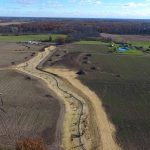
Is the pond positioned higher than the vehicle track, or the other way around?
the vehicle track

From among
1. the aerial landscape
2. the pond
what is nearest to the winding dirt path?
the aerial landscape

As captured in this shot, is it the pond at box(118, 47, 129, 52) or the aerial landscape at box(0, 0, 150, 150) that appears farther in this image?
the pond at box(118, 47, 129, 52)

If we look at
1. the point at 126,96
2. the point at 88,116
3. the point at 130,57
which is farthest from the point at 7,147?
the point at 130,57

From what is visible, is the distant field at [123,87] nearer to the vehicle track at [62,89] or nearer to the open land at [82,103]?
the open land at [82,103]

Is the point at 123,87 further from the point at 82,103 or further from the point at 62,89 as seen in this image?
the point at 82,103

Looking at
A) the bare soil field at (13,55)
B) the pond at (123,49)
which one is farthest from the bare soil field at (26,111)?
the pond at (123,49)

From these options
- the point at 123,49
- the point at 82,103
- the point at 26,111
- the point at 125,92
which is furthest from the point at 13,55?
the point at 26,111

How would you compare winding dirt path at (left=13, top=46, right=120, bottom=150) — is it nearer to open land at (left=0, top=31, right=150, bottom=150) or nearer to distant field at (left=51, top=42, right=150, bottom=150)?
open land at (left=0, top=31, right=150, bottom=150)

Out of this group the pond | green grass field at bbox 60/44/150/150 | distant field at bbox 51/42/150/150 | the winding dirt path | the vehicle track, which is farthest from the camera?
the pond
